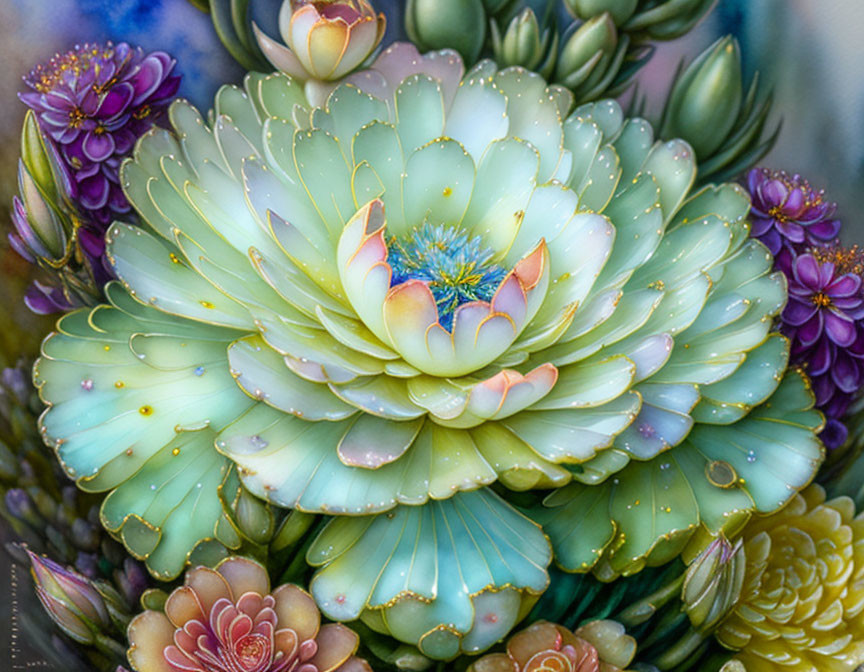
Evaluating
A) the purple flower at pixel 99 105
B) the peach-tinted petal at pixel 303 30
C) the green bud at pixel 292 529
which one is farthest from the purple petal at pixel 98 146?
the green bud at pixel 292 529

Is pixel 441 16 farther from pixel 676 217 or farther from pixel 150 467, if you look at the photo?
pixel 150 467

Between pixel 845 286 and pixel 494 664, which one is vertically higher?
pixel 845 286

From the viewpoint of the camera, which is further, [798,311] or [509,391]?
[798,311]

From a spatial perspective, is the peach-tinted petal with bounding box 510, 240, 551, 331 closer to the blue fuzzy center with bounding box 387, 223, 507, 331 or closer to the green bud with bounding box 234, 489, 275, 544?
the blue fuzzy center with bounding box 387, 223, 507, 331

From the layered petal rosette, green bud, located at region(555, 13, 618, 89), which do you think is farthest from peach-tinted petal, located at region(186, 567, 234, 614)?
green bud, located at region(555, 13, 618, 89)

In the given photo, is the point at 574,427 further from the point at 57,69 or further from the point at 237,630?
the point at 57,69

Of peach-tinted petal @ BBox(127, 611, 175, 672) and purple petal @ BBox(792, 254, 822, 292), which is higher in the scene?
purple petal @ BBox(792, 254, 822, 292)

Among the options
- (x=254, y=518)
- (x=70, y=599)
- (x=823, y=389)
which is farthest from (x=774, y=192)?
(x=70, y=599)
